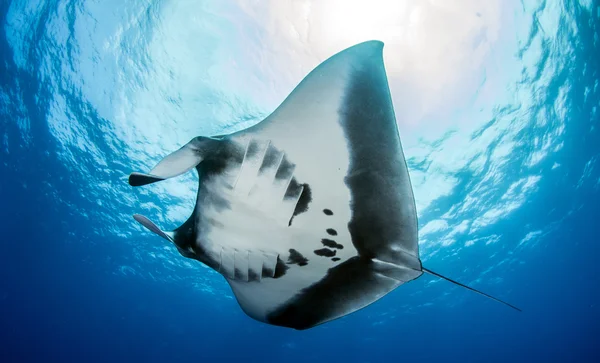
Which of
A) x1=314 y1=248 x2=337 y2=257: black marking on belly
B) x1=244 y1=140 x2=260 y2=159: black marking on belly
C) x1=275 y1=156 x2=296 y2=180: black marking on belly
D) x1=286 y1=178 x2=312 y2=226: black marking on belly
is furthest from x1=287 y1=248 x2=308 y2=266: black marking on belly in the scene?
x1=244 y1=140 x2=260 y2=159: black marking on belly

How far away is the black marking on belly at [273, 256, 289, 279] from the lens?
2402 mm

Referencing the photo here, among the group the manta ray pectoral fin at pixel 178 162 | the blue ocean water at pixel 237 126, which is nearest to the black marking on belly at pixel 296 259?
the manta ray pectoral fin at pixel 178 162

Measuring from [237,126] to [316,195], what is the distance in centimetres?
636

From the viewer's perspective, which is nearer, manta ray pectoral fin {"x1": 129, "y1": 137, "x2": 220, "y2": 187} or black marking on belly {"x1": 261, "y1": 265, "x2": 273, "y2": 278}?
manta ray pectoral fin {"x1": 129, "y1": 137, "x2": 220, "y2": 187}

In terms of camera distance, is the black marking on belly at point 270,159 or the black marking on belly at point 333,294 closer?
the black marking on belly at point 270,159

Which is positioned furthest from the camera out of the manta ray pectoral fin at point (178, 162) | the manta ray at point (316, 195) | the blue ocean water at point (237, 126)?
the blue ocean water at point (237, 126)

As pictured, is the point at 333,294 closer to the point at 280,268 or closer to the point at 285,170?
the point at 280,268

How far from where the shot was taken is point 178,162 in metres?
1.84

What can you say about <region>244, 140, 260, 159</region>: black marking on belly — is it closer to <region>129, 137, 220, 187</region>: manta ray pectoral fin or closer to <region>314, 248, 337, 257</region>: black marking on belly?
<region>129, 137, 220, 187</region>: manta ray pectoral fin

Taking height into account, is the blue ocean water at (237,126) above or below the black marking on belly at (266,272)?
above

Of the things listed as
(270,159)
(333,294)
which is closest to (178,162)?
(270,159)

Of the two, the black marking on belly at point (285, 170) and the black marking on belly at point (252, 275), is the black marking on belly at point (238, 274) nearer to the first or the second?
the black marking on belly at point (252, 275)

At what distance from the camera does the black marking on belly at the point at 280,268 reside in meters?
2.40

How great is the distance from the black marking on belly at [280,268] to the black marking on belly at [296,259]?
6 centimetres
